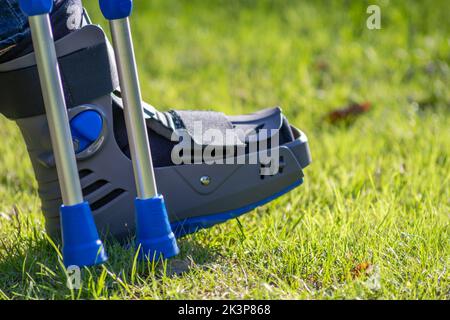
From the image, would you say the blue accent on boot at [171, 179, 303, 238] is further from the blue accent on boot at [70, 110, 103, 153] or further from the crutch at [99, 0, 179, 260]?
the blue accent on boot at [70, 110, 103, 153]

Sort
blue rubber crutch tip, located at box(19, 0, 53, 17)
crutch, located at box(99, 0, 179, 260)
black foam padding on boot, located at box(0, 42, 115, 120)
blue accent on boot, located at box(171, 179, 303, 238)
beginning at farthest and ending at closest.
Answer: blue accent on boot, located at box(171, 179, 303, 238)
black foam padding on boot, located at box(0, 42, 115, 120)
crutch, located at box(99, 0, 179, 260)
blue rubber crutch tip, located at box(19, 0, 53, 17)

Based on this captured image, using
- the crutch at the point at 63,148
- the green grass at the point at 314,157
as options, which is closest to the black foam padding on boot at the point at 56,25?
the crutch at the point at 63,148

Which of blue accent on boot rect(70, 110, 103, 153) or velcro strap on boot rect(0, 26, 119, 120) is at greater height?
velcro strap on boot rect(0, 26, 119, 120)

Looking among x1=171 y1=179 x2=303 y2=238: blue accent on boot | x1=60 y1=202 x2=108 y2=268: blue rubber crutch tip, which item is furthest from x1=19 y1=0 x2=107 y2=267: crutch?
x1=171 y1=179 x2=303 y2=238: blue accent on boot

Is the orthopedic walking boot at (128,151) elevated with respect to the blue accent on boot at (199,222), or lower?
elevated

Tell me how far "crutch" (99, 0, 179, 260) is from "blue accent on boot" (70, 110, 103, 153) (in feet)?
0.54

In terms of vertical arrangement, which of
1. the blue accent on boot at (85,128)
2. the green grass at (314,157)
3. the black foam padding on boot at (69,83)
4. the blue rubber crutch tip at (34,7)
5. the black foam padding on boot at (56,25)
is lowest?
the green grass at (314,157)

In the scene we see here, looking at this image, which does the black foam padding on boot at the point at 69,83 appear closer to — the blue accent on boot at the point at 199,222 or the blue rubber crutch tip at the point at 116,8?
the blue rubber crutch tip at the point at 116,8

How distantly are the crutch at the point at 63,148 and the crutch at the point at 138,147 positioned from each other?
0.43 ft

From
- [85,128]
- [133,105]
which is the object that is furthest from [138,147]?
[85,128]

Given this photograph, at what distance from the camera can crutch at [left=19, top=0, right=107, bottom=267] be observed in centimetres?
173

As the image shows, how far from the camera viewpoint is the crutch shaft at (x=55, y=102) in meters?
1.74

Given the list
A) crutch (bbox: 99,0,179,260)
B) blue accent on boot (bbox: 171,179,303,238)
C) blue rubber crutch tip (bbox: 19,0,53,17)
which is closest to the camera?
blue rubber crutch tip (bbox: 19,0,53,17)
